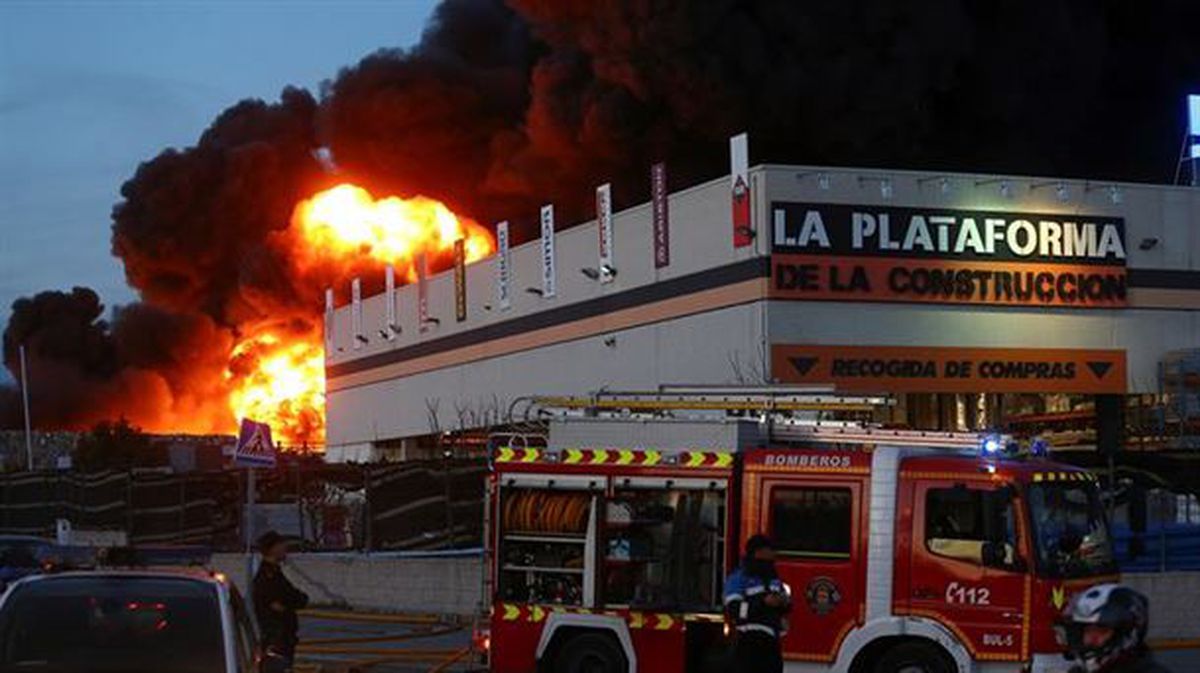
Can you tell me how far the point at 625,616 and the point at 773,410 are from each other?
7.07ft

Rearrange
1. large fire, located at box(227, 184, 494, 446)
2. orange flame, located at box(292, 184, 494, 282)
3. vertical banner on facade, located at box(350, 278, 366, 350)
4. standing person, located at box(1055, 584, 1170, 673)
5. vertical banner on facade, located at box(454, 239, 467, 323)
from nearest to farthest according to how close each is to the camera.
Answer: standing person, located at box(1055, 584, 1170, 673), vertical banner on facade, located at box(454, 239, 467, 323), orange flame, located at box(292, 184, 494, 282), large fire, located at box(227, 184, 494, 446), vertical banner on facade, located at box(350, 278, 366, 350)

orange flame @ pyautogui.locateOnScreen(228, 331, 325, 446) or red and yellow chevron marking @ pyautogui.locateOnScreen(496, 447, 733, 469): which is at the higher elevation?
orange flame @ pyautogui.locateOnScreen(228, 331, 325, 446)

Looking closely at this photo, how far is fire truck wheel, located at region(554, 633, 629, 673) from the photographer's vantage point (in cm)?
1356

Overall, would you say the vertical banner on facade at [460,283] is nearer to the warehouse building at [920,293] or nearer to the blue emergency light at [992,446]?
the warehouse building at [920,293]

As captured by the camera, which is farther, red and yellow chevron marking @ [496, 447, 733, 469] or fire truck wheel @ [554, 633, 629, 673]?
fire truck wheel @ [554, 633, 629, 673]

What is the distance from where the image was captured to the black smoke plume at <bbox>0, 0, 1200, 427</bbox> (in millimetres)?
48875

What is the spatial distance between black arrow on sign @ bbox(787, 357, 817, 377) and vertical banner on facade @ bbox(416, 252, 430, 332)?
66.2ft

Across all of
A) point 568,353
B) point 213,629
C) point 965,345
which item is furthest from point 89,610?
point 568,353

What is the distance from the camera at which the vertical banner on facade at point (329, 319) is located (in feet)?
208

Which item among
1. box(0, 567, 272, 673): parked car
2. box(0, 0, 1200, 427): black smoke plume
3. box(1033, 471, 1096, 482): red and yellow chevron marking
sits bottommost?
box(0, 567, 272, 673): parked car

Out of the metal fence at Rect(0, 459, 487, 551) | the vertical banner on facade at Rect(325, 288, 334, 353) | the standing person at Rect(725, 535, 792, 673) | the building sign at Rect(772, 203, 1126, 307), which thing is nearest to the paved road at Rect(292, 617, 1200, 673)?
the metal fence at Rect(0, 459, 487, 551)

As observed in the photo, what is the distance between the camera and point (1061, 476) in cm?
1288

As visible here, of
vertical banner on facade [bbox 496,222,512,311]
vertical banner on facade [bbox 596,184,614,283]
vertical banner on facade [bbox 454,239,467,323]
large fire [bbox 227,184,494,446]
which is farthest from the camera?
large fire [bbox 227,184,494,446]

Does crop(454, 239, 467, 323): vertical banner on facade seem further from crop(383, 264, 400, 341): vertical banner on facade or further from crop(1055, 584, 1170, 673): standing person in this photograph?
crop(1055, 584, 1170, 673): standing person
